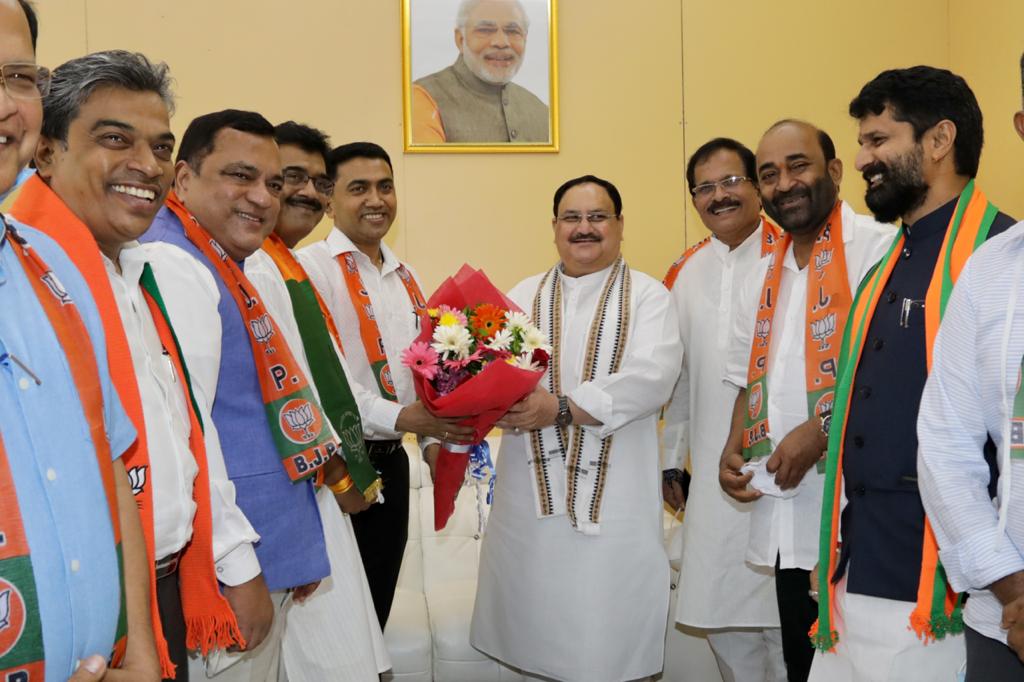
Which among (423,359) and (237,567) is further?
(423,359)

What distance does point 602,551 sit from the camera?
3436 millimetres

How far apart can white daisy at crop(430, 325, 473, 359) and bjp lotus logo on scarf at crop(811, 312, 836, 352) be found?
105 centimetres

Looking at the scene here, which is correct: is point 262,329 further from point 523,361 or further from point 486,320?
point 523,361

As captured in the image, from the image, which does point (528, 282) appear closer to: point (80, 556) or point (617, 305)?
point (617, 305)

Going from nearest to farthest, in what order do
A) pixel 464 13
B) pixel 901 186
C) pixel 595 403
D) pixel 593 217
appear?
pixel 901 186
pixel 595 403
pixel 593 217
pixel 464 13

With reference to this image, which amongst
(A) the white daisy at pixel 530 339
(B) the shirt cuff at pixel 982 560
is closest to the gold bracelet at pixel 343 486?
(A) the white daisy at pixel 530 339

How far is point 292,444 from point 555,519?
136 cm

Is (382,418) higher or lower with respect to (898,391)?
lower

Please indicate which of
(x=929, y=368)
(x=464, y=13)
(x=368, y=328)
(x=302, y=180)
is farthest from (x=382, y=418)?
(x=464, y=13)

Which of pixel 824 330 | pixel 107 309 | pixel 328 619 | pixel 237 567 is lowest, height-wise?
pixel 328 619

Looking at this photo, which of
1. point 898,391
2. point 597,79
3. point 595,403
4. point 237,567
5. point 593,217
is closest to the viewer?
point 237,567

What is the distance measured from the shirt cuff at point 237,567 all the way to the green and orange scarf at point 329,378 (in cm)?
82

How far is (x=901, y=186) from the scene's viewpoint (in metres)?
2.45

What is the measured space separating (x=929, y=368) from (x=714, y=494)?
4.98 ft
